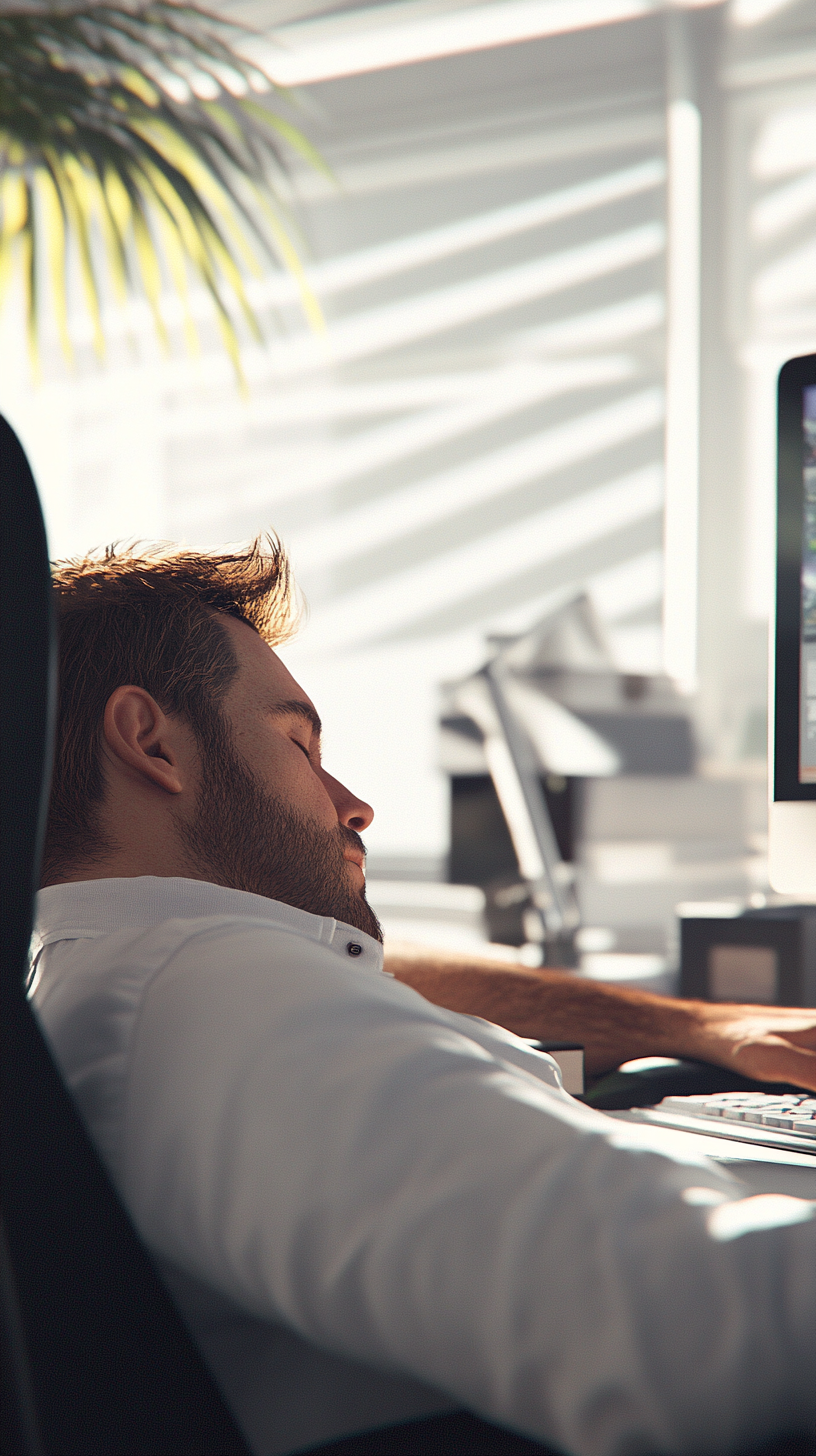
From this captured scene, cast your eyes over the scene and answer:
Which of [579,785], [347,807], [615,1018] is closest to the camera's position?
[347,807]

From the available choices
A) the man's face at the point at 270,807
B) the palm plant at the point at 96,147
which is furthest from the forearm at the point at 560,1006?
the palm plant at the point at 96,147

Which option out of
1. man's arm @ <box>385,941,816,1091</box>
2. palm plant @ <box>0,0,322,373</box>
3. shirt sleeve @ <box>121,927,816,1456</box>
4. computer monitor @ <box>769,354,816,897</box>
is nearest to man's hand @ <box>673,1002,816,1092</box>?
man's arm @ <box>385,941,816,1091</box>

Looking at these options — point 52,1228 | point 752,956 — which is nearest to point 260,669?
point 52,1228

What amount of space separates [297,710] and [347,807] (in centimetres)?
10

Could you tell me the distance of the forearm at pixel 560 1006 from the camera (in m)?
1.15

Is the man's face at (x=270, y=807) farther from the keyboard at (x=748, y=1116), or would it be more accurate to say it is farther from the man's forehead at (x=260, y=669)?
the keyboard at (x=748, y=1116)

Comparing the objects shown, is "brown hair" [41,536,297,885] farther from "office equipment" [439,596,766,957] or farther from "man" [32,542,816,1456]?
"office equipment" [439,596,766,957]

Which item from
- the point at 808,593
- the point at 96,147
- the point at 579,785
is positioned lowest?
the point at 579,785

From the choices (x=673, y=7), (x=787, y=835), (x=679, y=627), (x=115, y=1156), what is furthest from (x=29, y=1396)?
(x=673, y=7)

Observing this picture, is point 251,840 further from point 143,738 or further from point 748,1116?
point 748,1116

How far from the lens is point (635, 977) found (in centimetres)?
184

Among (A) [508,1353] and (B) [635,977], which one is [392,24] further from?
(A) [508,1353]

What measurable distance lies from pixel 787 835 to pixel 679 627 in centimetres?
357

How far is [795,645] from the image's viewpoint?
126cm
